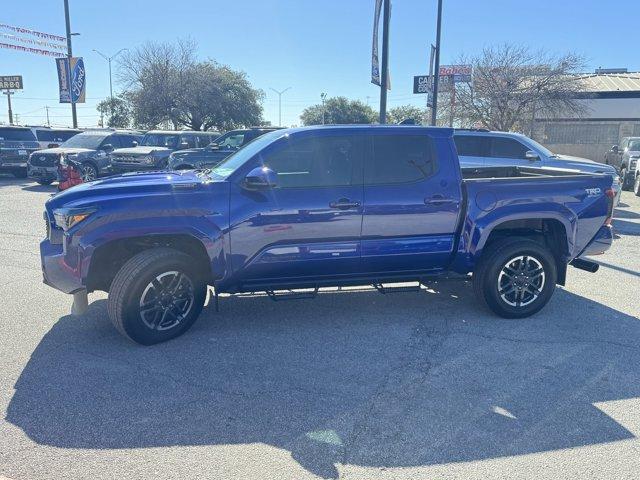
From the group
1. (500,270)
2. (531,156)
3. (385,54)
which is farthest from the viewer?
(385,54)

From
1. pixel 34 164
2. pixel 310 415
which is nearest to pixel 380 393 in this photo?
pixel 310 415

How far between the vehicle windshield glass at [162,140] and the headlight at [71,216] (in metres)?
13.2

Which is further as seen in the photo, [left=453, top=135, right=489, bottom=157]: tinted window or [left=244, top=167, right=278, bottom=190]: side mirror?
[left=453, top=135, right=489, bottom=157]: tinted window

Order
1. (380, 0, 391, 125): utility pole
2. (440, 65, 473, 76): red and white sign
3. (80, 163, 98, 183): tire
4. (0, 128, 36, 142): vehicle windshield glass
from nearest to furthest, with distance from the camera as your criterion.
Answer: (380, 0, 391, 125): utility pole
(80, 163, 98, 183): tire
(0, 128, 36, 142): vehicle windshield glass
(440, 65, 473, 76): red and white sign

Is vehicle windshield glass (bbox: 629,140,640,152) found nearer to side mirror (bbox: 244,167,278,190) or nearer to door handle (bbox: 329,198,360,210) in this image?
door handle (bbox: 329,198,360,210)

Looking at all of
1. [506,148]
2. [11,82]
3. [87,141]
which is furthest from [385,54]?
[11,82]

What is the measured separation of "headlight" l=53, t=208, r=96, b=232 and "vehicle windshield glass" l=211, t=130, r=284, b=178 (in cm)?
120

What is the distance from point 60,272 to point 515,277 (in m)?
4.24

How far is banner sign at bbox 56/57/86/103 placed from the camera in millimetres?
26406

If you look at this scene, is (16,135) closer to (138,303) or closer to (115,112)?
(138,303)

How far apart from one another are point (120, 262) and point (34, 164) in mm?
13912

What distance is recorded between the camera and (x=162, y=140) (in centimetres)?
1722

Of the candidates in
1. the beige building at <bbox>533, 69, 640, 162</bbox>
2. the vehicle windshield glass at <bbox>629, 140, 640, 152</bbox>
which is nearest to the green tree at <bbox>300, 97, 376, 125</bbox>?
the beige building at <bbox>533, 69, 640, 162</bbox>

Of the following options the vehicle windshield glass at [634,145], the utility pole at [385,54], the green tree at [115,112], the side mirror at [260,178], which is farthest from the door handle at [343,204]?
the green tree at [115,112]
